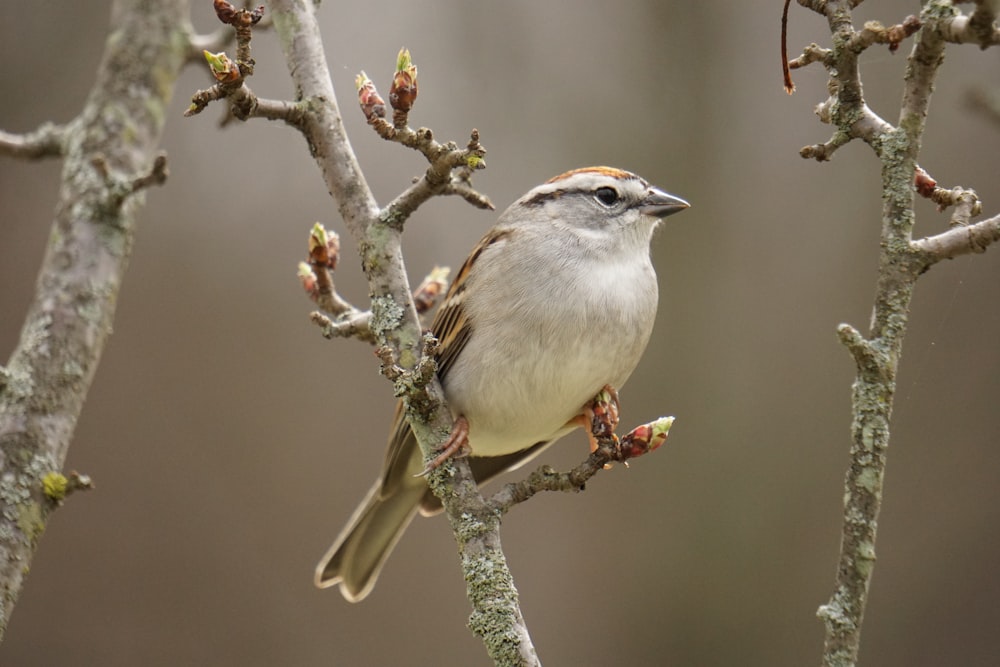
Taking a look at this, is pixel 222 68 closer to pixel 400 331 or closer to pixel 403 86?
pixel 403 86

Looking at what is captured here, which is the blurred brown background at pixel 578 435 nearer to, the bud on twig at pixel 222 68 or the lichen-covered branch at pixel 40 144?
the lichen-covered branch at pixel 40 144

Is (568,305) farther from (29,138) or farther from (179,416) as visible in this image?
(179,416)

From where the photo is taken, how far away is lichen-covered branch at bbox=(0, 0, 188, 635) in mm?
2381

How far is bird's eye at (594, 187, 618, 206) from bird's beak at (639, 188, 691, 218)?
91 millimetres

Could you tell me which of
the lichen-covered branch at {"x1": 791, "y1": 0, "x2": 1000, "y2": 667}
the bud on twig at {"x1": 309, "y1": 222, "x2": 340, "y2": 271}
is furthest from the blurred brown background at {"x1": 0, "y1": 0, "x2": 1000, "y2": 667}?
the lichen-covered branch at {"x1": 791, "y1": 0, "x2": 1000, "y2": 667}

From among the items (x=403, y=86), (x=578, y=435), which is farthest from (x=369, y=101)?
(x=578, y=435)

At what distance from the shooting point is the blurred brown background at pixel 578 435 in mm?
4938

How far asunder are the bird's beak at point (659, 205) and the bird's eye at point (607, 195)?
91 mm

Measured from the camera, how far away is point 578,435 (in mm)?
5746

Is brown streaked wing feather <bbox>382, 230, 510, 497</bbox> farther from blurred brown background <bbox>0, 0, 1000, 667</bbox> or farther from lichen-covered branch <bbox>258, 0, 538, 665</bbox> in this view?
blurred brown background <bbox>0, 0, 1000, 667</bbox>

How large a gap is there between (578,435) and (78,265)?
352cm

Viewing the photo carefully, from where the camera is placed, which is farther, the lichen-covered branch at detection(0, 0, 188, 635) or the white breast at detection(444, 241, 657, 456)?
the white breast at detection(444, 241, 657, 456)

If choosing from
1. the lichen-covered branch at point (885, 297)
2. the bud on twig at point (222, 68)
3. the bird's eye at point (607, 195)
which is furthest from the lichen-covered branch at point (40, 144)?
the lichen-covered branch at point (885, 297)

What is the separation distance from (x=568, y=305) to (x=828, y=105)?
0.95 meters
